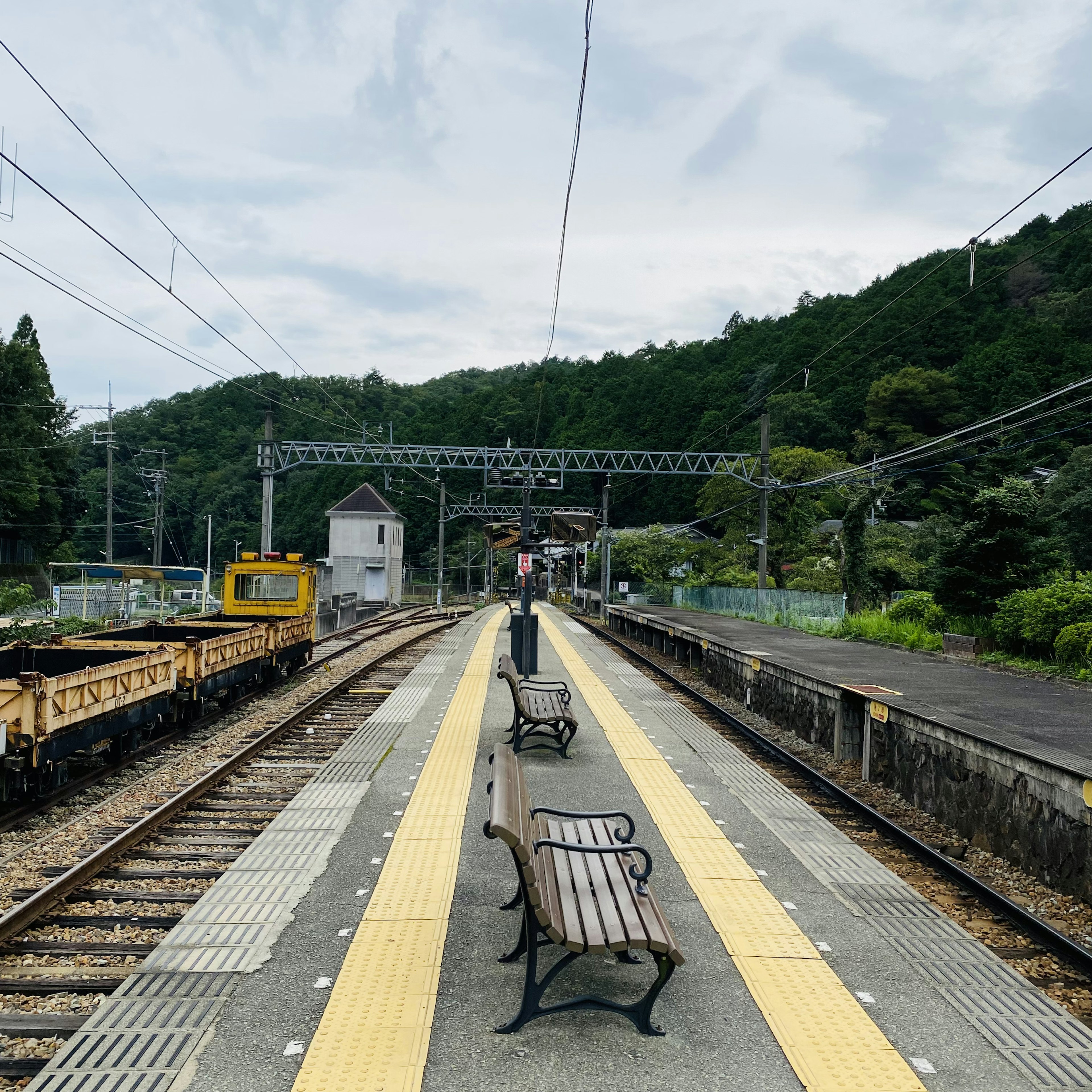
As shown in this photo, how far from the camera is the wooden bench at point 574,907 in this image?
13.7 ft

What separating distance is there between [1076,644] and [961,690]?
2.86 metres

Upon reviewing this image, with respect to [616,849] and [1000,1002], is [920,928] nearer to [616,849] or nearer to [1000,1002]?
[1000,1002]

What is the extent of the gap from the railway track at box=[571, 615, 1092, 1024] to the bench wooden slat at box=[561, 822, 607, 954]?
8.33ft

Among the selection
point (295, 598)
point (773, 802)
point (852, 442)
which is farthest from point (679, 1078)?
point (852, 442)

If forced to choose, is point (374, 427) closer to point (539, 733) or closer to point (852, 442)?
point (852, 442)

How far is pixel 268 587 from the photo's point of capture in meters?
19.0

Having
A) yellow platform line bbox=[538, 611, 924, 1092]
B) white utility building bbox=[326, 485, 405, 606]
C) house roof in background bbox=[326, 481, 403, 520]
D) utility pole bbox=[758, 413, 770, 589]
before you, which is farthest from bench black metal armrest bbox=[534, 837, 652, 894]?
house roof in background bbox=[326, 481, 403, 520]

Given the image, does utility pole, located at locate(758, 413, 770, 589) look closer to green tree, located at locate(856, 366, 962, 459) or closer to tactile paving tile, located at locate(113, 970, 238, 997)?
tactile paving tile, located at locate(113, 970, 238, 997)

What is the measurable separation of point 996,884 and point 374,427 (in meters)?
61.0

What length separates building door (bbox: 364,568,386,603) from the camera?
71375 millimetres

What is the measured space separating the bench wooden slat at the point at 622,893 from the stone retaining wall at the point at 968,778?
3318 mm

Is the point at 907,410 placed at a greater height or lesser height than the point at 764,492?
greater

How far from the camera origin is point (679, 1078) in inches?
153

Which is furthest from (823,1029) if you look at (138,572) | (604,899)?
(138,572)
